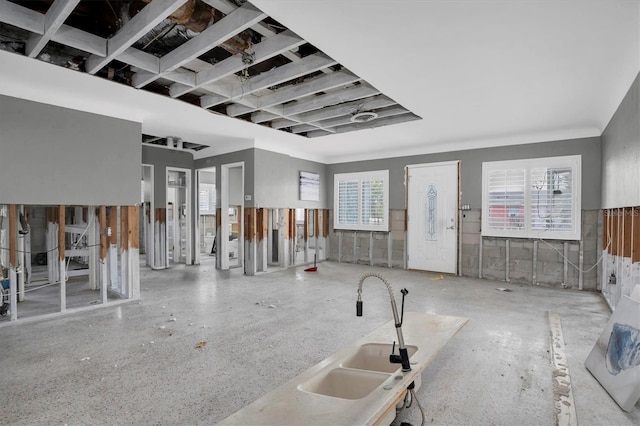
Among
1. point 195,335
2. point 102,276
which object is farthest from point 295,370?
point 102,276

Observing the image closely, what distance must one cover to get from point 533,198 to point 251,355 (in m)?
5.48

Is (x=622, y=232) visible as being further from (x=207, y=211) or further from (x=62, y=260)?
(x=207, y=211)

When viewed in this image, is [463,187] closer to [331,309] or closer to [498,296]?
[498,296]

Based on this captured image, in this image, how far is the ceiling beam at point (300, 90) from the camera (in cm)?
371

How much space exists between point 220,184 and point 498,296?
5.72 m

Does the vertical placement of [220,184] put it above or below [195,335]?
above

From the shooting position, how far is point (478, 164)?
648cm

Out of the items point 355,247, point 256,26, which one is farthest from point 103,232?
point 355,247

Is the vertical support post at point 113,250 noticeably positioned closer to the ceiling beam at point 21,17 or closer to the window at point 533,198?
the ceiling beam at point 21,17

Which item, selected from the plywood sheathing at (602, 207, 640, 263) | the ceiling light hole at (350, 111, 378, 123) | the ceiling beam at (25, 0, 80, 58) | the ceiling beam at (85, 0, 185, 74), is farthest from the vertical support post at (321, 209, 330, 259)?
the ceiling beam at (25, 0, 80, 58)

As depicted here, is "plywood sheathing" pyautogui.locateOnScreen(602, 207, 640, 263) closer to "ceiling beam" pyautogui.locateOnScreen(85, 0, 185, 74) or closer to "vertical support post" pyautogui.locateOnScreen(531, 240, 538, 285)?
"vertical support post" pyautogui.locateOnScreen(531, 240, 538, 285)

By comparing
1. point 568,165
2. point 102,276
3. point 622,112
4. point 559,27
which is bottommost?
point 102,276

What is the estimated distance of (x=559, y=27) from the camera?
255cm

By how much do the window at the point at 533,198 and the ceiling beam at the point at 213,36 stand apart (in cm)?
543
